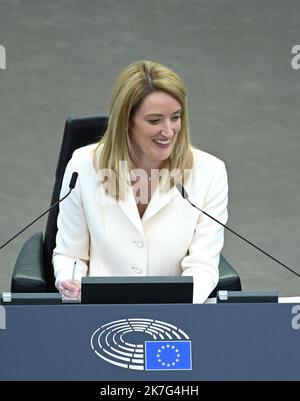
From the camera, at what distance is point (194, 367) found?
2635 mm

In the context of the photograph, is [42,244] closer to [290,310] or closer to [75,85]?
[290,310]

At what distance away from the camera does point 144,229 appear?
11.6 ft

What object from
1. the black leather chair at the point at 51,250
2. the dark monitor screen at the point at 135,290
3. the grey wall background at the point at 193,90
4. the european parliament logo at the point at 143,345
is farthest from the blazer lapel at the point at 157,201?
the grey wall background at the point at 193,90

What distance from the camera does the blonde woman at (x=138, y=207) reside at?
11.4ft

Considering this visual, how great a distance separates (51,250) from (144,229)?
0.53 metres

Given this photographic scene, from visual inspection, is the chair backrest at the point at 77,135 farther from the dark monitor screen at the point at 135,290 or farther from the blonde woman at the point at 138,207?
the dark monitor screen at the point at 135,290

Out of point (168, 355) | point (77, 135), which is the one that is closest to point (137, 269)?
point (77, 135)

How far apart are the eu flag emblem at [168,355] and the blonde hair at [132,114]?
91cm

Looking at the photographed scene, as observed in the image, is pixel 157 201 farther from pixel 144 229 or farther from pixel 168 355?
pixel 168 355

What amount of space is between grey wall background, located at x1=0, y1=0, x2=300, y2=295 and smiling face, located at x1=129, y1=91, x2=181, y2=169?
1.65m

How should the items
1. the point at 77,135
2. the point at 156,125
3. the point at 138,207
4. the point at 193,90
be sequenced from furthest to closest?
the point at 193,90, the point at 77,135, the point at 138,207, the point at 156,125

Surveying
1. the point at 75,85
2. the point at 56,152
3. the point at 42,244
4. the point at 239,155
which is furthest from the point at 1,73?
the point at 42,244

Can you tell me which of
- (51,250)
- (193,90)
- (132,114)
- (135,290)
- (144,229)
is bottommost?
(135,290)

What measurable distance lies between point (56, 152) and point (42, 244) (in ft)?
6.08
